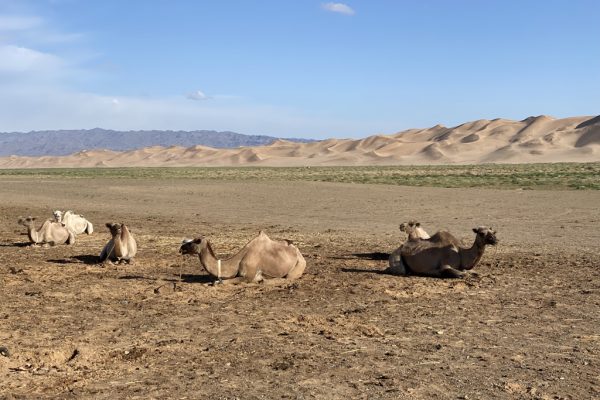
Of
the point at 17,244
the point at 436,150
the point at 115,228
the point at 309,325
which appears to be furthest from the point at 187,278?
the point at 436,150

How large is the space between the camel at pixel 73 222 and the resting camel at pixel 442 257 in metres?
9.60

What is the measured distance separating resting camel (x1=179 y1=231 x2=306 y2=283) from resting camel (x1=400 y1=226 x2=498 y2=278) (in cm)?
203

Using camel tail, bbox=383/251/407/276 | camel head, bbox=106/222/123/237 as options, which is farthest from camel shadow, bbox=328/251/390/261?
camel head, bbox=106/222/123/237

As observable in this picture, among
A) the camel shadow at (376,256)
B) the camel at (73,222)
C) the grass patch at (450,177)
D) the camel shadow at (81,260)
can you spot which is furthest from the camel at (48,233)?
the grass patch at (450,177)

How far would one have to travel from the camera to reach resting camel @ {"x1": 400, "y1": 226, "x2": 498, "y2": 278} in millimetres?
12719

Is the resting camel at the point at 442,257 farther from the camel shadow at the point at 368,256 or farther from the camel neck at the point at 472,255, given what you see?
the camel shadow at the point at 368,256

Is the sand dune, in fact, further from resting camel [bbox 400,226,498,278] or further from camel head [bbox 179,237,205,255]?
camel head [bbox 179,237,205,255]

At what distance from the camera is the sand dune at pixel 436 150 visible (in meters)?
131

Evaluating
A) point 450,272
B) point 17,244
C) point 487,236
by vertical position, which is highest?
point 487,236

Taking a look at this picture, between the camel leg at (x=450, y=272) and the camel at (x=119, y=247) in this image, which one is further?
the camel at (x=119, y=247)

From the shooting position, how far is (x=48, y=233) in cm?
1720

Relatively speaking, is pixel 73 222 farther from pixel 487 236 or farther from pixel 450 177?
pixel 450 177

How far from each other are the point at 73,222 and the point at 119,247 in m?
5.67

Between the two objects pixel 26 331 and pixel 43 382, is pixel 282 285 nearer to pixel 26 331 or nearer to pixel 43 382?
pixel 26 331
